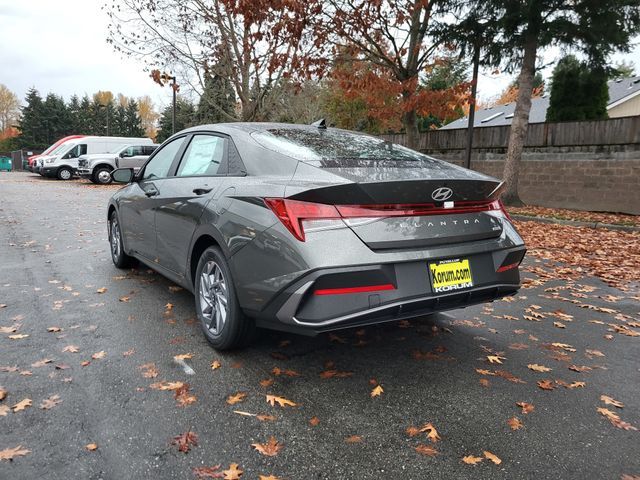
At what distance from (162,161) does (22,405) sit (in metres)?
2.73

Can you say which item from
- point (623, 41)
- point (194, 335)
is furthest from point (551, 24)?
point (194, 335)

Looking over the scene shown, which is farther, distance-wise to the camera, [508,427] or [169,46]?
[169,46]

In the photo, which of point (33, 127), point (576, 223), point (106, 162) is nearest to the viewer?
point (576, 223)

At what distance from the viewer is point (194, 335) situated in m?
3.79

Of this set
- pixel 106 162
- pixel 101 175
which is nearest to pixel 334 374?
pixel 101 175

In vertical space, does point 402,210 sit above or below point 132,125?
below

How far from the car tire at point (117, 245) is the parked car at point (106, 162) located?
18.4 m

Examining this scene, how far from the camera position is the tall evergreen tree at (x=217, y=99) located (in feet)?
81.2

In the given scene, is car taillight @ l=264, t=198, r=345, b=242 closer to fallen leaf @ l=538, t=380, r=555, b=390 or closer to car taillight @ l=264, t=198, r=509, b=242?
car taillight @ l=264, t=198, r=509, b=242

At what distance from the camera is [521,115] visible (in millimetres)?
13445

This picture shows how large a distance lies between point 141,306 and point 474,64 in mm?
13214

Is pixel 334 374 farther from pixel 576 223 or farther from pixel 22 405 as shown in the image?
pixel 576 223

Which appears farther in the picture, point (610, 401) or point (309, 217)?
point (610, 401)

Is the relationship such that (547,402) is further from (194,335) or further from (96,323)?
(96,323)
